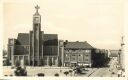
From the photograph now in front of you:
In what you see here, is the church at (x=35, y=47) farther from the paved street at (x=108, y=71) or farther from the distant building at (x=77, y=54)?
the paved street at (x=108, y=71)

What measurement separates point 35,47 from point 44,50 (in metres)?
0.13

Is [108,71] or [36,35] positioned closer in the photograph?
[108,71]

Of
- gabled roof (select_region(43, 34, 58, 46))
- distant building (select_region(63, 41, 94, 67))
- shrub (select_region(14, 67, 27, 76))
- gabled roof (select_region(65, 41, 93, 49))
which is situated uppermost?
gabled roof (select_region(43, 34, 58, 46))

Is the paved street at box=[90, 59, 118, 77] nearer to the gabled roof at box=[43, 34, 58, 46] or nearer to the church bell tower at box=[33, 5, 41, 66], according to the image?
the gabled roof at box=[43, 34, 58, 46]

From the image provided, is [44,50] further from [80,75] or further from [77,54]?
[80,75]

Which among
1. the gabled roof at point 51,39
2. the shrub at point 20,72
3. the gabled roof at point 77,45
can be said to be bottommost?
the shrub at point 20,72

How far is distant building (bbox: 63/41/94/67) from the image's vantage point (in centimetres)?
501

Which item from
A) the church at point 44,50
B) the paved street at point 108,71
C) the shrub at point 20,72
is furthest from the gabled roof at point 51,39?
the paved street at point 108,71

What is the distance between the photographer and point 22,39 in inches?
197

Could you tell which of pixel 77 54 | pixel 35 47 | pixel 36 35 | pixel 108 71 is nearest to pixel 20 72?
pixel 35 47

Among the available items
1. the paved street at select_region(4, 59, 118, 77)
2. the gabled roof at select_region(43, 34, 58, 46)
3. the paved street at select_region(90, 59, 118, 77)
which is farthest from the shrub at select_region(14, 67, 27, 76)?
the paved street at select_region(90, 59, 118, 77)

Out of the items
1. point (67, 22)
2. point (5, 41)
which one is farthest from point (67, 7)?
point (5, 41)

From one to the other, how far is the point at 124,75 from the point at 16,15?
1613 millimetres

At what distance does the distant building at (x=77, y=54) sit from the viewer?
16.4ft
